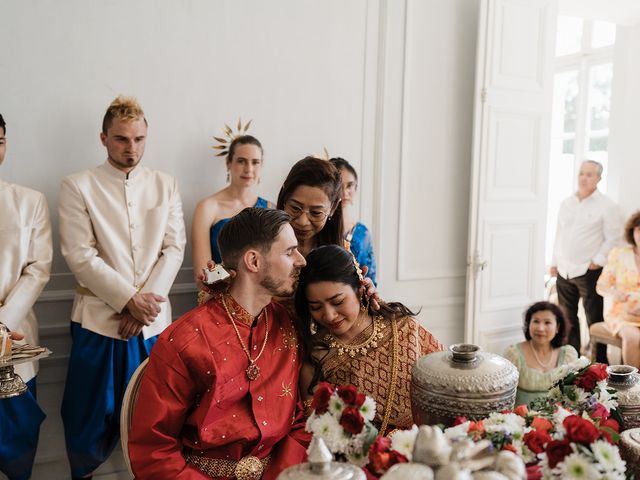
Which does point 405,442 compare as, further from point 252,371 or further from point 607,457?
point 252,371

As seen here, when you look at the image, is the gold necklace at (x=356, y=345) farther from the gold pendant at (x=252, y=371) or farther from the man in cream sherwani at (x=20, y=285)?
the man in cream sherwani at (x=20, y=285)

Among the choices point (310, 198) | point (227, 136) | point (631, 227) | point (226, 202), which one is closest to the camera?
point (310, 198)

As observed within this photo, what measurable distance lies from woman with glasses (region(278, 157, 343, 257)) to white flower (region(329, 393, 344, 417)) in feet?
3.38

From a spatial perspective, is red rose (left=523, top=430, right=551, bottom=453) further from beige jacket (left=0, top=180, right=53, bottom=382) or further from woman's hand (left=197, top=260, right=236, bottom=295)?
beige jacket (left=0, top=180, right=53, bottom=382)

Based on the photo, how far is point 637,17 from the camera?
565 centimetres

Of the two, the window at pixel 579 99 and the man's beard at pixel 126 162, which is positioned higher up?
the window at pixel 579 99

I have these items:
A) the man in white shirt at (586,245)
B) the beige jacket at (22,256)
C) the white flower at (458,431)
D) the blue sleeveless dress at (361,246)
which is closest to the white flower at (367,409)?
the white flower at (458,431)

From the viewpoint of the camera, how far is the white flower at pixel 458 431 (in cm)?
125

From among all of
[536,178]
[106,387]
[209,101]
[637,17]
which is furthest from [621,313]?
[106,387]

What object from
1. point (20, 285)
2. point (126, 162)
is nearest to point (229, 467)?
point (20, 285)

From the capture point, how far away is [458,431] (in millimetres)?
1266

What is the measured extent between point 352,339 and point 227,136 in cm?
221

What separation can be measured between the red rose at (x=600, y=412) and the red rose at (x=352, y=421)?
0.57 meters

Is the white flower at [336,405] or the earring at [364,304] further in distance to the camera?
the earring at [364,304]
